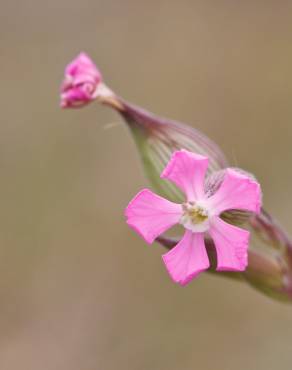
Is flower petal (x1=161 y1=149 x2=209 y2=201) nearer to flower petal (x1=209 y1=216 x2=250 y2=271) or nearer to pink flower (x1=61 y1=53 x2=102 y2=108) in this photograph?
flower petal (x1=209 y1=216 x2=250 y2=271)

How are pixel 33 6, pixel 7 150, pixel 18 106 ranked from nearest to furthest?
pixel 7 150 → pixel 18 106 → pixel 33 6

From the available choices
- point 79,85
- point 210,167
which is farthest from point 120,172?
point 210,167

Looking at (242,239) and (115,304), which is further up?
(242,239)

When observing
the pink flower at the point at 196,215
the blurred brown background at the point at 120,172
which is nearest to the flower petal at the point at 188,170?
the pink flower at the point at 196,215

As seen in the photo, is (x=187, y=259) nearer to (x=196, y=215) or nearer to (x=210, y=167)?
(x=196, y=215)

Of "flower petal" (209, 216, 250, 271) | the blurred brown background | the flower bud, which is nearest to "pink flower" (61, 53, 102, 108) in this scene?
the flower bud

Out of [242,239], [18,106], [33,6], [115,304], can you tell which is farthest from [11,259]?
[242,239]

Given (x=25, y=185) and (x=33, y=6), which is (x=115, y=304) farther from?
(x=33, y=6)
